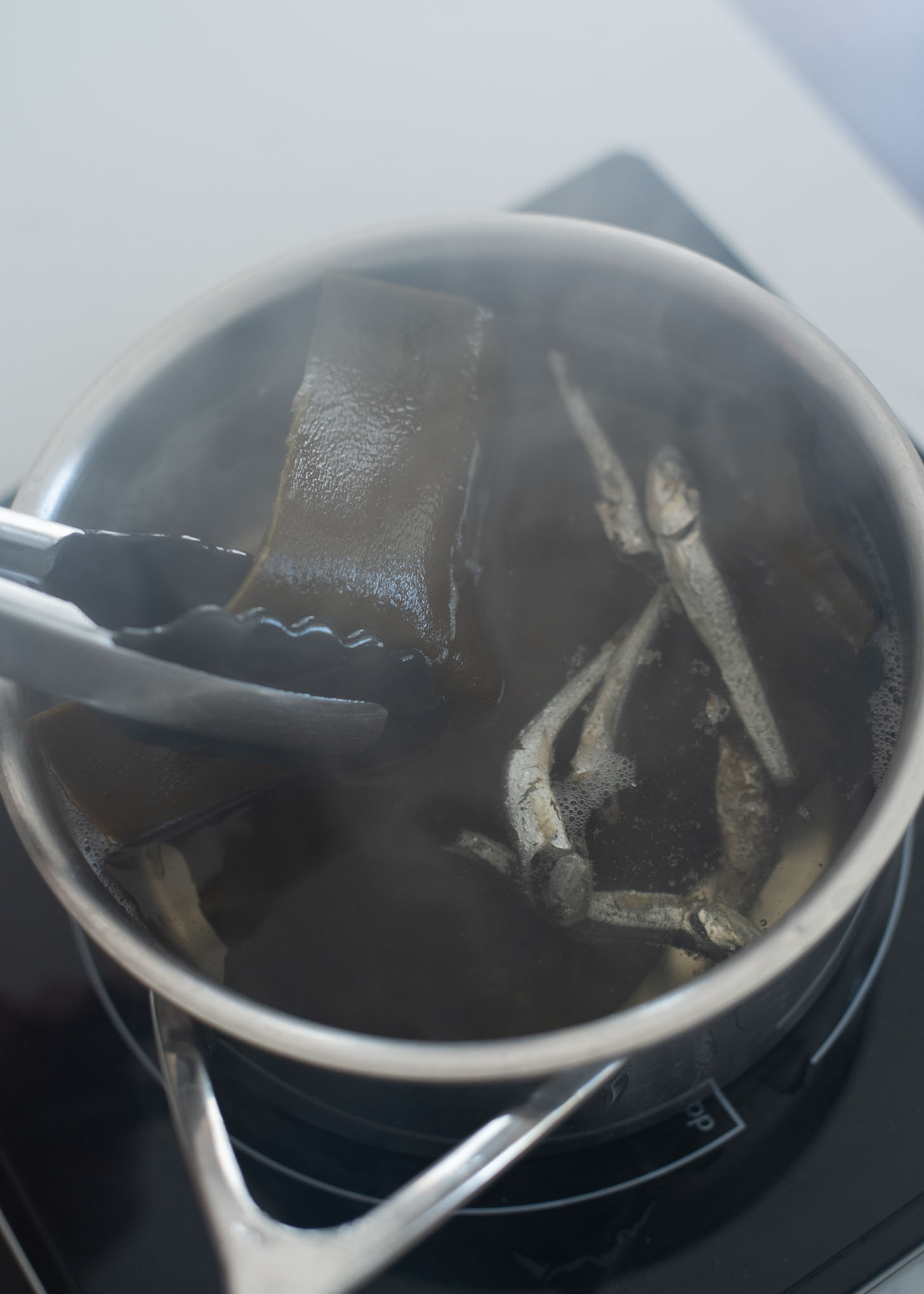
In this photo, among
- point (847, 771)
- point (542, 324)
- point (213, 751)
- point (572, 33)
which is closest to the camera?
point (213, 751)

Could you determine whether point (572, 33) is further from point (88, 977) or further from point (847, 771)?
point (88, 977)

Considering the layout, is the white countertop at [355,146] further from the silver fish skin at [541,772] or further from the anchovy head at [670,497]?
the silver fish skin at [541,772]

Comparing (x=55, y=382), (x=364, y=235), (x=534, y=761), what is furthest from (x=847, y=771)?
(x=55, y=382)

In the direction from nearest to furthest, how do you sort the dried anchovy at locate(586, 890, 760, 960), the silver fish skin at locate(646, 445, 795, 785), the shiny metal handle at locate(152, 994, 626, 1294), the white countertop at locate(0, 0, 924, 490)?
the shiny metal handle at locate(152, 994, 626, 1294)
the dried anchovy at locate(586, 890, 760, 960)
the silver fish skin at locate(646, 445, 795, 785)
the white countertop at locate(0, 0, 924, 490)

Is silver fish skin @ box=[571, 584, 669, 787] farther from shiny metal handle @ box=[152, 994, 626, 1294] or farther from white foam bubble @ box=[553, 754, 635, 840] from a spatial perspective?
shiny metal handle @ box=[152, 994, 626, 1294]

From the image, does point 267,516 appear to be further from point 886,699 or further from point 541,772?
point 886,699

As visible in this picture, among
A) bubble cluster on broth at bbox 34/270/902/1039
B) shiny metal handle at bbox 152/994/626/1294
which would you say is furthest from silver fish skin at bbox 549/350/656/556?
shiny metal handle at bbox 152/994/626/1294
